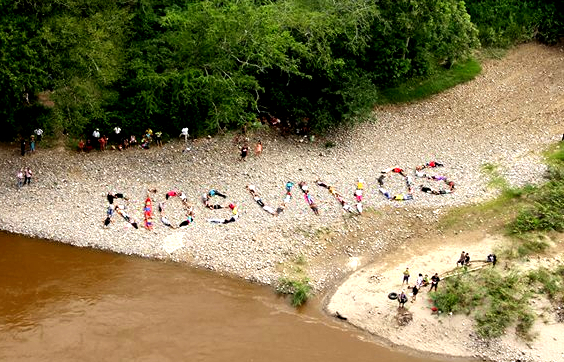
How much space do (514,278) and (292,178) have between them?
46.2 feet

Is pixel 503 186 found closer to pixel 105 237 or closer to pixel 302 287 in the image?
pixel 302 287

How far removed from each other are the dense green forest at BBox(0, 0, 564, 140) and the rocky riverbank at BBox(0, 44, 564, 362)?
2.22 m

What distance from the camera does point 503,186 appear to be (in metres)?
40.0

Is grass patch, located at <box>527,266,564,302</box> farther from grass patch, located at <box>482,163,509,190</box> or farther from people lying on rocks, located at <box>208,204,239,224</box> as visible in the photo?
people lying on rocks, located at <box>208,204,239,224</box>

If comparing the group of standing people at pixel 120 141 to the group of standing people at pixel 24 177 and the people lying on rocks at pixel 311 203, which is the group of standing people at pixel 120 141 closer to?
the group of standing people at pixel 24 177

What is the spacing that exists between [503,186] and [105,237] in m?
23.5

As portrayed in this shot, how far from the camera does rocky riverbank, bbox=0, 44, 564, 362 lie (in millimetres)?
35812

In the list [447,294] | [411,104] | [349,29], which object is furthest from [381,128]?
[447,294]

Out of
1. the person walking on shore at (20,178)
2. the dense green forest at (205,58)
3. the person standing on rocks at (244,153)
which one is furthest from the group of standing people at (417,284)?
the person walking on shore at (20,178)

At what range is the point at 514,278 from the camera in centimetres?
3316

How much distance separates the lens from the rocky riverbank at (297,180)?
3581 cm

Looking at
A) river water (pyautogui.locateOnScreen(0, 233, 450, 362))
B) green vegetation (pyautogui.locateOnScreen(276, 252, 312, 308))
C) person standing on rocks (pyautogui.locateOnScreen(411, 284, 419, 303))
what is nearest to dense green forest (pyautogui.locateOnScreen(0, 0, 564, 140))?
river water (pyautogui.locateOnScreen(0, 233, 450, 362))

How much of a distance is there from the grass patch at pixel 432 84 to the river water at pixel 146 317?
20944mm

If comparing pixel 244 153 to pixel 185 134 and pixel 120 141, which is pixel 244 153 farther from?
pixel 120 141
